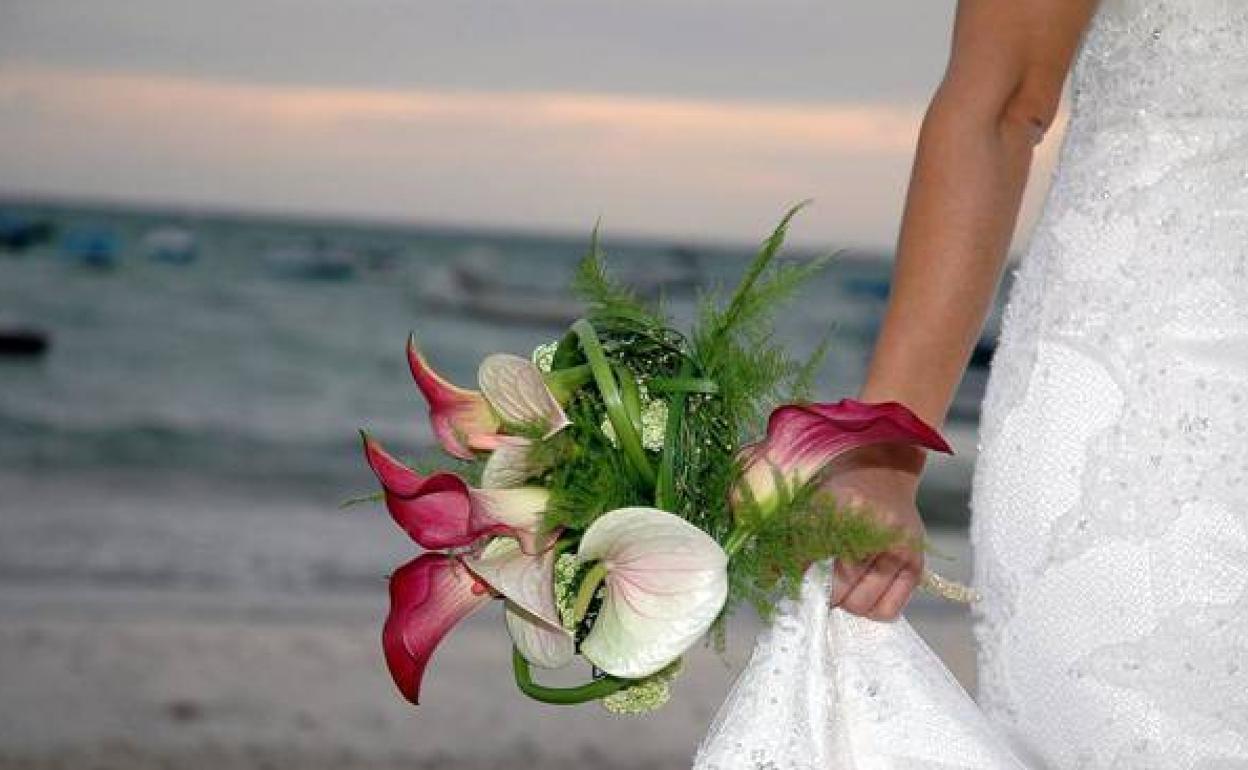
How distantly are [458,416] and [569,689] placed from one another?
21 centimetres

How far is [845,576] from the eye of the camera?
1.43 m

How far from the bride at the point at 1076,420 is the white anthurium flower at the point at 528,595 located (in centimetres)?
19

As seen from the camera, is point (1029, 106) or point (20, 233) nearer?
point (1029, 106)

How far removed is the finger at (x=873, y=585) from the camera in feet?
4.55

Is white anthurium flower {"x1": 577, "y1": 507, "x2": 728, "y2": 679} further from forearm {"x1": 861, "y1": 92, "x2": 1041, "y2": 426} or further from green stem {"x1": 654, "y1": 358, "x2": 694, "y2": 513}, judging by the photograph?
forearm {"x1": 861, "y1": 92, "x2": 1041, "y2": 426}

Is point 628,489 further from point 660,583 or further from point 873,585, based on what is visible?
point 873,585

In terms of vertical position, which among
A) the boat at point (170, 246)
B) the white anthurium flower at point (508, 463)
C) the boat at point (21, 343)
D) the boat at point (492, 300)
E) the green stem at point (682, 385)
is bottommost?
the boat at point (170, 246)

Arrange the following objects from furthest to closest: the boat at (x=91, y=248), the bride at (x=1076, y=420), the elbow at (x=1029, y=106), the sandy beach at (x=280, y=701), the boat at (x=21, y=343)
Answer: the boat at (x=91, y=248), the boat at (x=21, y=343), the sandy beach at (x=280, y=701), the elbow at (x=1029, y=106), the bride at (x=1076, y=420)

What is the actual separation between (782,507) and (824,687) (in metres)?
0.22

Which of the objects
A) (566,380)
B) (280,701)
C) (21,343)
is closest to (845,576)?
(566,380)

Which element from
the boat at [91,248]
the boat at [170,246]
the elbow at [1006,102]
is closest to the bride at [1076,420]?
the elbow at [1006,102]

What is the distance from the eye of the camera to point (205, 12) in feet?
85.5

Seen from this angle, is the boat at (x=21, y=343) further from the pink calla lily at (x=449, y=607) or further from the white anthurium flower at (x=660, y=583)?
the white anthurium flower at (x=660, y=583)

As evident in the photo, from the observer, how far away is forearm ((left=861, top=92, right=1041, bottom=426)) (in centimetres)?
152
